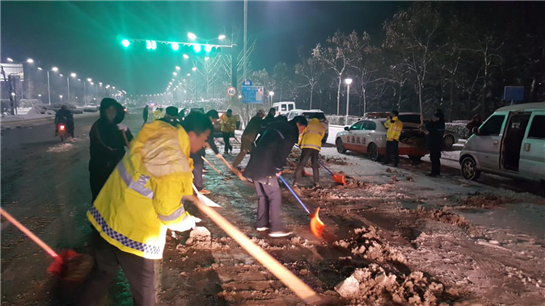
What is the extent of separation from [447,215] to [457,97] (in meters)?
30.9

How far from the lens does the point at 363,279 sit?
11.8 feet

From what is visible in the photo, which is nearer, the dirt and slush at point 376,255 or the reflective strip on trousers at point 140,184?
the reflective strip on trousers at point 140,184

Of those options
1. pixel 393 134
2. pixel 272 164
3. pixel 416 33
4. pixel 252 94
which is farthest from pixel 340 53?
pixel 272 164

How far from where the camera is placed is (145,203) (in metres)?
2.15

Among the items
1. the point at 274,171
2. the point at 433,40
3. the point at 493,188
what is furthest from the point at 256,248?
the point at 433,40

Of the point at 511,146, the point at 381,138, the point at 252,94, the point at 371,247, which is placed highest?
the point at 252,94

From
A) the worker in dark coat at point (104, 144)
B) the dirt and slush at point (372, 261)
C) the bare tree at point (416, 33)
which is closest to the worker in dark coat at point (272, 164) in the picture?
the dirt and slush at point (372, 261)

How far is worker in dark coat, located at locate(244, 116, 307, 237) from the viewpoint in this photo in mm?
4895

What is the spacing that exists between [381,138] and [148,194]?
10906mm

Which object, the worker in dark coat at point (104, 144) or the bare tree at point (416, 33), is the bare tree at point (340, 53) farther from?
the worker in dark coat at point (104, 144)

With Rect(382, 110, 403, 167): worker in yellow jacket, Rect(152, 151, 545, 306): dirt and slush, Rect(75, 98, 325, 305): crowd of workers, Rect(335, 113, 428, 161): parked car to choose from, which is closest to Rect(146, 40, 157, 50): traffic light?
Rect(335, 113, 428, 161): parked car

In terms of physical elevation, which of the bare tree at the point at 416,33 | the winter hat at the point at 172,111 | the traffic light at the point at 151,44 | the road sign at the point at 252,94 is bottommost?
the winter hat at the point at 172,111

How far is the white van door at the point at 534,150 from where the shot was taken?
6902 mm

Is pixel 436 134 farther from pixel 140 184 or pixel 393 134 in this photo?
pixel 140 184
